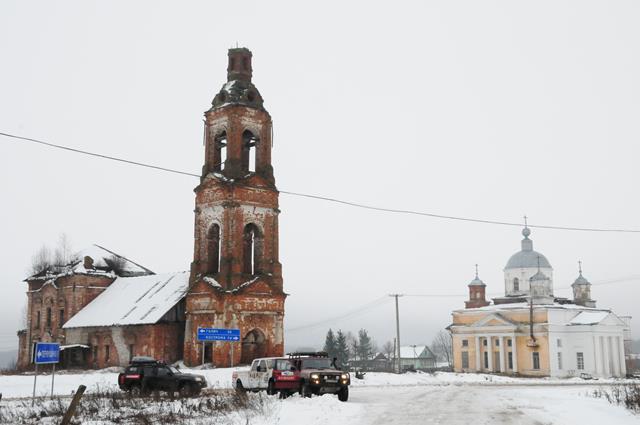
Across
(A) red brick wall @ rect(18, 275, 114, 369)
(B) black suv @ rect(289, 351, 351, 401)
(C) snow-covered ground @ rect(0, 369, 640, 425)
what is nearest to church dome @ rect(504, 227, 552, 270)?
(A) red brick wall @ rect(18, 275, 114, 369)

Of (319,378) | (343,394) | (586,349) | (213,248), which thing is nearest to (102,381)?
(213,248)

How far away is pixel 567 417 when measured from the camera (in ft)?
59.3

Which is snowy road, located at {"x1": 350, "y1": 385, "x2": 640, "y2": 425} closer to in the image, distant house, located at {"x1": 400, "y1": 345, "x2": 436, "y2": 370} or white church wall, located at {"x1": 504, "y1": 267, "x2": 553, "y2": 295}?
white church wall, located at {"x1": 504, "y1": 267, "x2": 553, "y2": 295}

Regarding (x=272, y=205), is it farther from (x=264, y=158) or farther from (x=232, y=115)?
(x=232, y=115)

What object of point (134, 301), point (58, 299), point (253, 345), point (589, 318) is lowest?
point (253, 345)

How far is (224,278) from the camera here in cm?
4122

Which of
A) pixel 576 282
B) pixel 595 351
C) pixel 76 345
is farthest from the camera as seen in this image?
pixel 576 282

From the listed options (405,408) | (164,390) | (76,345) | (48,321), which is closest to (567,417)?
(405,408)

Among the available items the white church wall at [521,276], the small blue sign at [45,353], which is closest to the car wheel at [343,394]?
the small blue sign at [45,353]

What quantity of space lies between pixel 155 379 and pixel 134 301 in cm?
2394

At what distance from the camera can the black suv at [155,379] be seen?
82.2ft

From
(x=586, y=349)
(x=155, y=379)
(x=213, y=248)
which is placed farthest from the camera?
(x=586, y=349)

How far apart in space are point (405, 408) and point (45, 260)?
57.9 m

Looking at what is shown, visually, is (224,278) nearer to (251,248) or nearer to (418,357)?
(251,248)
